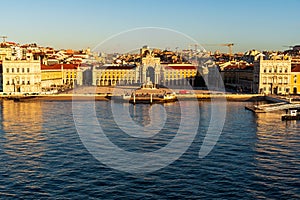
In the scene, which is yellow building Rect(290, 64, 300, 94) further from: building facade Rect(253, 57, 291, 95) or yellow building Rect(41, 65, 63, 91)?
yellow building Rect(41, 65, 63, 91)

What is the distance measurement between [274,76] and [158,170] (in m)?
32.5

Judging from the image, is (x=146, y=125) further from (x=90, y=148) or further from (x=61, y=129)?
(x=90, y=148)

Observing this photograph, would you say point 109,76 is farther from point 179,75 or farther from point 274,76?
point 274,76

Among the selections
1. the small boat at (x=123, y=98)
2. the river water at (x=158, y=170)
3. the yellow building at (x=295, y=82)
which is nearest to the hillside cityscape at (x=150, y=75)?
the yellow building at (x=295, y=82)

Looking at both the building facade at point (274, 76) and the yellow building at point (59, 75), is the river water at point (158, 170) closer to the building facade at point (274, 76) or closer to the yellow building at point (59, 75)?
the building facade at point (274, 76)

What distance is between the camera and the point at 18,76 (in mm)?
46156

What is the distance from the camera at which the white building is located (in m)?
46.0

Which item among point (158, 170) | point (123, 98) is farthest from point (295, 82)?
point (158, 170)

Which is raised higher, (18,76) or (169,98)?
(18,76)

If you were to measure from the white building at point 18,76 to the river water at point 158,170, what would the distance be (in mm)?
23730

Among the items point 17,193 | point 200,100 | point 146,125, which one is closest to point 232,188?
point 17,193

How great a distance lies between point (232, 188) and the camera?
40.5ft

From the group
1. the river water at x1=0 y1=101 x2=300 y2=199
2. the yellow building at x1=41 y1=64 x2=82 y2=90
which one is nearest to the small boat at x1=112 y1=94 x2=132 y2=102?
the yellow building at x1=41 y1=64 x2=82 y2=90

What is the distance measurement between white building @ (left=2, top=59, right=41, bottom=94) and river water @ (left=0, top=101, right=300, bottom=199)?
77.9 feet
